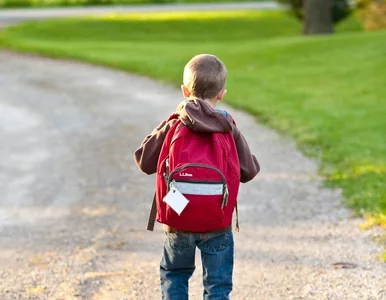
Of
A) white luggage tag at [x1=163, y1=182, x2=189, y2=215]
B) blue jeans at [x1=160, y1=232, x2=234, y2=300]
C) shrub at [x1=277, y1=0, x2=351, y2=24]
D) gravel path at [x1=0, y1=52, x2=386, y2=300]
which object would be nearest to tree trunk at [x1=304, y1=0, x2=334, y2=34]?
shrub at [x1=277, y1=0, x2=351, y2=24]

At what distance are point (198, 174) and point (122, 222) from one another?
2.57m

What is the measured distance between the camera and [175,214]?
137 inches

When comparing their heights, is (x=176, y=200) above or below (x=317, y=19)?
above

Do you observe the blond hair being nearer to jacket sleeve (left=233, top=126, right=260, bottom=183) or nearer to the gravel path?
jacket sleeve (left=233, top=126, right=260, bottom=183)

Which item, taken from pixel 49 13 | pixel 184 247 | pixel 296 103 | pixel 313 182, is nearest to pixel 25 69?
pixel 296 103

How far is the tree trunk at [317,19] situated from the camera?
22.4 m

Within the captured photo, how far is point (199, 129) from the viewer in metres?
3.40

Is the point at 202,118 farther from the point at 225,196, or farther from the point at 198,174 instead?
the point at 225,196

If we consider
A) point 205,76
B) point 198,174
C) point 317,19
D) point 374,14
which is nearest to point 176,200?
point 198,174

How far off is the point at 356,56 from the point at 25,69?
628 cm

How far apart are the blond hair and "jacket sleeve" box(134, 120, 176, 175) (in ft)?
0.58

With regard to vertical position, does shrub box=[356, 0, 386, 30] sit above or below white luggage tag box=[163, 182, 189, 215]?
below

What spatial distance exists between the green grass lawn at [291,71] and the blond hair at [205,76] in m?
2.89

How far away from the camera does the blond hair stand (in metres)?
3.45
